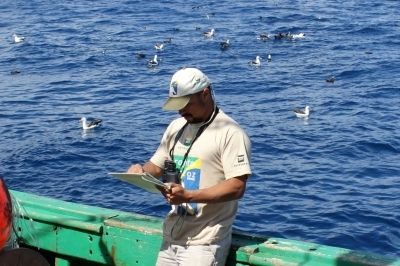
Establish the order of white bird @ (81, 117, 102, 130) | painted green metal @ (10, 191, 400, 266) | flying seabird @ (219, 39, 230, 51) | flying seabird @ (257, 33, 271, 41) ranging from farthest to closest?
flying seabird @ (257, 33, 271, 41)
flying seabird @ (219, 39, 230, 51)
white bird @ (81, 117, 102, 130)
painted green metal @ (10, 191, 400, 266)

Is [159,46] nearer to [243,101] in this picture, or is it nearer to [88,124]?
[243,101]

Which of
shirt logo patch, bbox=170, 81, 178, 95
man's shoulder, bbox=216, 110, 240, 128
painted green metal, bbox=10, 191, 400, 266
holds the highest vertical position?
shirt logo patch, bbox=170, 81, 178, 95

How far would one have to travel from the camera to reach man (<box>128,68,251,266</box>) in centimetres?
498

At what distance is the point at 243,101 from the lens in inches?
1011

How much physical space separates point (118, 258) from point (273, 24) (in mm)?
33445

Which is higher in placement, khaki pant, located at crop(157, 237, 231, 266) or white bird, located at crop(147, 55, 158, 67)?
khaki pant, located at crop(157, 237, 231, 266)

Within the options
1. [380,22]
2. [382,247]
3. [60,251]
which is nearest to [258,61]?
[380,22]

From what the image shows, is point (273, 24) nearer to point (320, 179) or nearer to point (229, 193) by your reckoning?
point (320, 179)

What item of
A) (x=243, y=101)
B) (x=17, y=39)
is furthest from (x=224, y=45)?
(x=17, y=39)

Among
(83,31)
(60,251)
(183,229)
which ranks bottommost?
(83,31)

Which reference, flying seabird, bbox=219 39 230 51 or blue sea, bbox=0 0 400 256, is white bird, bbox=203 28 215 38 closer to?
blue sea, bbox=0 0 400 256

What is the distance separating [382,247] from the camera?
1475 cm

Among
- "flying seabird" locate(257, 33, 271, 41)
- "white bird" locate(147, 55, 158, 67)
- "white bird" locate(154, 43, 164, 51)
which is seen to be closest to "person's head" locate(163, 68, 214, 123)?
"white bird" locate(147, 55, 158, 67)

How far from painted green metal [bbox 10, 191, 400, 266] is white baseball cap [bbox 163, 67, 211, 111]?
957 millimetres
